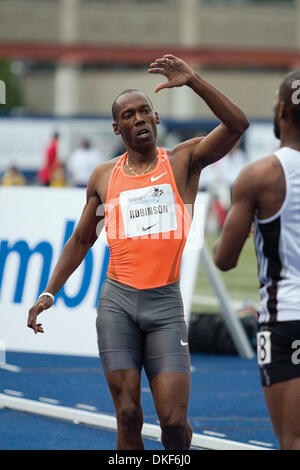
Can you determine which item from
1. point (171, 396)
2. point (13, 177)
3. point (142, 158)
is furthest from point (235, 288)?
point (13, 177)

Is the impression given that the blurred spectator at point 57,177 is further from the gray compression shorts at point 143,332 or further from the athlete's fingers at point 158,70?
the athlete's fingers at point 158,70

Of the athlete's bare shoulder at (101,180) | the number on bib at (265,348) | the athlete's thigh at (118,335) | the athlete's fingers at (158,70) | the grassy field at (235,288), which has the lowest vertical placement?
the grassy field at (235,288)

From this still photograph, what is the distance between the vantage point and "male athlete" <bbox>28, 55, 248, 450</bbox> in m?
5.16

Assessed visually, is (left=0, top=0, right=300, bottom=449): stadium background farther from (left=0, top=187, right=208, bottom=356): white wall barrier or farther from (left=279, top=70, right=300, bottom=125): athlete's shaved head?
(left=279, top=70, right=300, bottom=125): athlete's shaved head

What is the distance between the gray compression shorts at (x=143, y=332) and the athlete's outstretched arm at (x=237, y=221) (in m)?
0.94

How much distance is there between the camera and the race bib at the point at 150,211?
5.35 meters

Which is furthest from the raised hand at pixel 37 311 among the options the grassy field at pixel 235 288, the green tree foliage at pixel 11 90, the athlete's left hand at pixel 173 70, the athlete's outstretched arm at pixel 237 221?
the green tree foliage at pixel 11 90

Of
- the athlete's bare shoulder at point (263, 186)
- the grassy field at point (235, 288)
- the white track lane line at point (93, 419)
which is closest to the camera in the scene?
the athlete's bare shoulder at point (263, 186)

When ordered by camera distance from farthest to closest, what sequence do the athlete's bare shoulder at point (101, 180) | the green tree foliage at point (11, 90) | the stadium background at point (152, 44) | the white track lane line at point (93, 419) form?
the green tree foliage at point (11, 90)
the stadium background at point (152, 44)
the white track lane line at point (93, 419)
the athlete's bare shoulder at point (101, 180)

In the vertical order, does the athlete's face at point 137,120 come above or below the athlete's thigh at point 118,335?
above

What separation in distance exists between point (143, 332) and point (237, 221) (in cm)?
122

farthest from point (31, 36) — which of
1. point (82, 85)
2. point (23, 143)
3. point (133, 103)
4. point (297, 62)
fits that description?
point (133, 103)

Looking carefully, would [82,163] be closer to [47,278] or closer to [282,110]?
[47,278]
